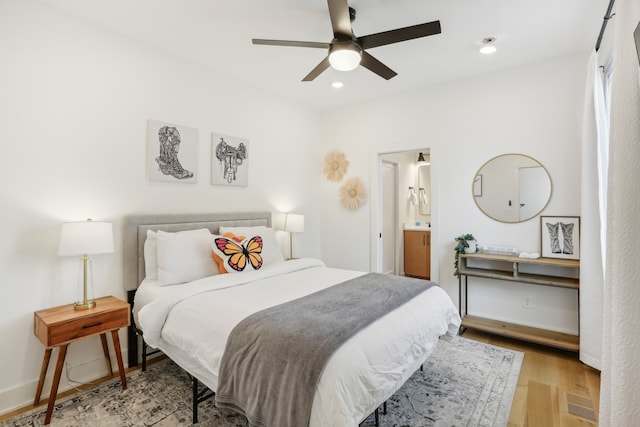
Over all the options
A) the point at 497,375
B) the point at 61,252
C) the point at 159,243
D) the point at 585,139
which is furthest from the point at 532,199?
the point at 61,252

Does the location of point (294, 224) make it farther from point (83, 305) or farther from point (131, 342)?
point (83, 305)

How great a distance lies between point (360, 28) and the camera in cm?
263

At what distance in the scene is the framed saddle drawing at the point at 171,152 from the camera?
2.99 metres

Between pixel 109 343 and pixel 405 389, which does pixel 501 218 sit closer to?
pixel 405 389

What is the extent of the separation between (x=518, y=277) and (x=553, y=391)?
1.07 metres

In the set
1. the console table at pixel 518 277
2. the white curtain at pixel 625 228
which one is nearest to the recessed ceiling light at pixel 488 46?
the console table at pixel 518 277

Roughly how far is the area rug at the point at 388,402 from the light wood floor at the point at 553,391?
0.26 ft

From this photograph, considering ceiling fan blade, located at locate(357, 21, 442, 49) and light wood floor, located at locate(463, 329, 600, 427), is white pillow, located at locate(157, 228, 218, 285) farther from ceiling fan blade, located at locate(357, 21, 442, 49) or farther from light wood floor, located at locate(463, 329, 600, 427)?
light wood floor, located at locate(463, 329, 600, 427)

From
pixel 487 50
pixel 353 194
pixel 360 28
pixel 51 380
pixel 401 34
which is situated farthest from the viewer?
pixel 353 194

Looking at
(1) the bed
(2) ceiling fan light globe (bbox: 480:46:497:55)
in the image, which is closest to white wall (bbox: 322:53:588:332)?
(2) ceiling fan light globe (bbox: 480:46:497:55)

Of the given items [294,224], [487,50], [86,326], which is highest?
[487,50]

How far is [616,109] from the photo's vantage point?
0.95 metres

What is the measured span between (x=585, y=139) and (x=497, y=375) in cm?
208

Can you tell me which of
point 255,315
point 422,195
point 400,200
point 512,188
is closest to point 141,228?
point 255,315
